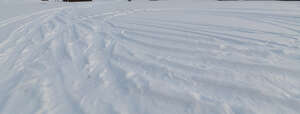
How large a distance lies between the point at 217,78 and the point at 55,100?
979mm

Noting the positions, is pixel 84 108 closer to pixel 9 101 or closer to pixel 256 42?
pixel 9 101


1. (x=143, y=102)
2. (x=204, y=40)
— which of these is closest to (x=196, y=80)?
(x=143, y=102)

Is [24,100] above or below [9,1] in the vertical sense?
below

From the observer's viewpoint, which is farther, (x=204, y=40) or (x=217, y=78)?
(x=204, y=40)

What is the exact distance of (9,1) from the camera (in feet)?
22.7

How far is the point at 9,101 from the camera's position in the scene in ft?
3.13

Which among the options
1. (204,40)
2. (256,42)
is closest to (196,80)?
(204,40)

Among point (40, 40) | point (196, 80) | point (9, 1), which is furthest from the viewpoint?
point (9, 1)

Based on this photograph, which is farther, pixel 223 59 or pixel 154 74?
pixel 223 59

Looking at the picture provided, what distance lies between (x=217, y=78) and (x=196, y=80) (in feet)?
0.45

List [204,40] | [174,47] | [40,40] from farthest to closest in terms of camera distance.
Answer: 1. [40,40]
2. [204,40]
3. [174,47]

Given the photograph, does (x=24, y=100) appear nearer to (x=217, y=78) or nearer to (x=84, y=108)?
(x=84, y=108)

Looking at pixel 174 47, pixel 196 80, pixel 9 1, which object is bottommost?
pixel 196 80

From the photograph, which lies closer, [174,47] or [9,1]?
[174,47]
